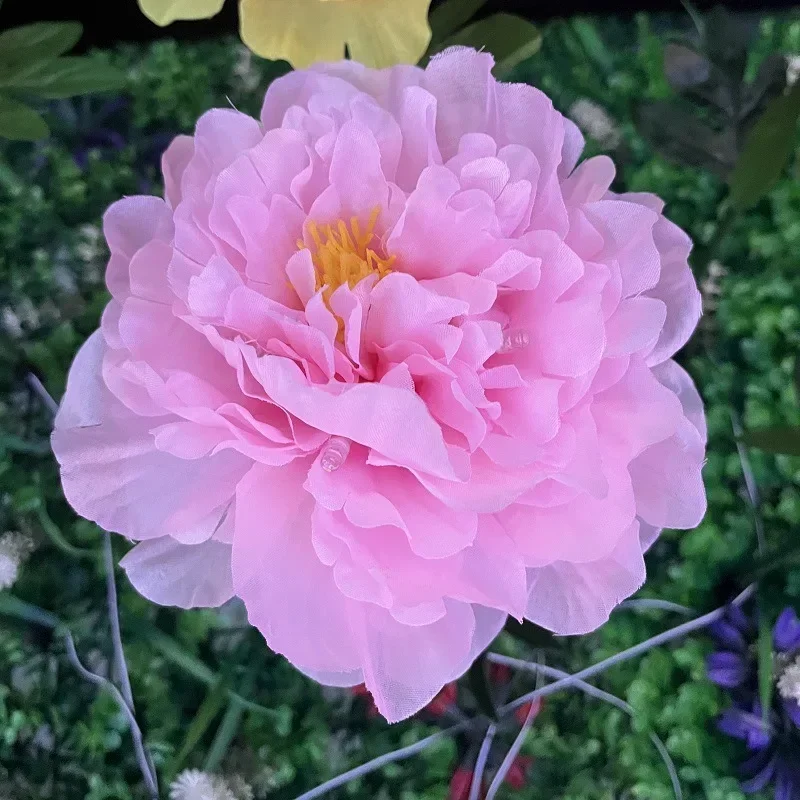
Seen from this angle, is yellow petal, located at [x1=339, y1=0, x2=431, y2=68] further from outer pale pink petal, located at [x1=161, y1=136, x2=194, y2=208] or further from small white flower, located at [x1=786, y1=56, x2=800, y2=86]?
small white flower, located at [x1=786, y1=56, x2=800, y2=86]

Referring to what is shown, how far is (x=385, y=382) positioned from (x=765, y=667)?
0.30 meters

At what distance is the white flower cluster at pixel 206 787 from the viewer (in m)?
0.38

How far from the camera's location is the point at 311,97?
0.85 feet

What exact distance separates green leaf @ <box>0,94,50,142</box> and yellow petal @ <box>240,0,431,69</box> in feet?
0.53

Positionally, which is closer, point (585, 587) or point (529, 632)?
point (585, 587)

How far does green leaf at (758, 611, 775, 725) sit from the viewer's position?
1.28 ft

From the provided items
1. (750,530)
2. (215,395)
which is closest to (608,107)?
(750,530)

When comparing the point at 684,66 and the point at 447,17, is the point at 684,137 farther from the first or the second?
the point at 447,17

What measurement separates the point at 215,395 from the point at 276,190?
0.07 meters

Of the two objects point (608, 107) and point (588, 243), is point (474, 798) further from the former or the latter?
point (608, 107)

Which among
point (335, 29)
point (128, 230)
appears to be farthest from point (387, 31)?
point (128, 230)

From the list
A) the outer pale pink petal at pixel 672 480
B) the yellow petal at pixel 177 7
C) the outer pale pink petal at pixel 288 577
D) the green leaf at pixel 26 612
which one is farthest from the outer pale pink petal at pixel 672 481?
the green leaf at pixel 26 612

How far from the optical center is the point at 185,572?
272 mm

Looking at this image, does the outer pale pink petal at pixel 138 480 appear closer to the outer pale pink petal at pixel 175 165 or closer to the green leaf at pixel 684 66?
the outer pale pink petal at pixel 175 165
